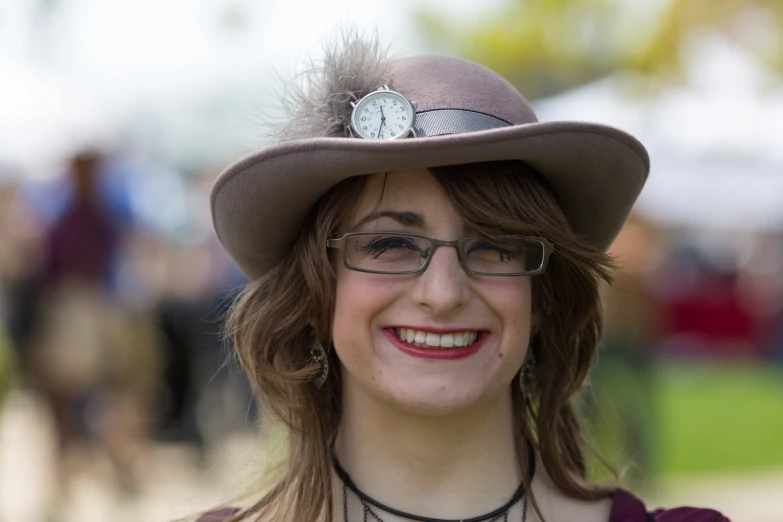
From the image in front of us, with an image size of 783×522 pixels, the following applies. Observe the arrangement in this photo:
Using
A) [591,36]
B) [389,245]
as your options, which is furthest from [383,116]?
[591,36]

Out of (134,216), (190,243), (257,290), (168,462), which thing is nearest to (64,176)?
(134,216)

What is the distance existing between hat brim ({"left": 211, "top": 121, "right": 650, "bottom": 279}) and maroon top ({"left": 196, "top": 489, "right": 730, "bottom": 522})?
→ 0.62m

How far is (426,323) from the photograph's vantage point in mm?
2098

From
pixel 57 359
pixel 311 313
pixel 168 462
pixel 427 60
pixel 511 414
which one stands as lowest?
pixel 168 462

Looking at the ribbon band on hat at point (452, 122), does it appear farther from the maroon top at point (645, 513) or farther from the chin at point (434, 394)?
the maroon top at point (645, 513)

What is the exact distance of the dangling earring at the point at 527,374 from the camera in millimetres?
2455

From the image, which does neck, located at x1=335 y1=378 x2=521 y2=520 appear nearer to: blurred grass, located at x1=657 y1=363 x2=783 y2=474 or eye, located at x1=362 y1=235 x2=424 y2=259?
eye, located at x1=362 y1=235 x2=424 y2=259

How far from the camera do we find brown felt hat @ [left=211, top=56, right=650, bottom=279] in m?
2.00

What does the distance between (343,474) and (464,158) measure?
2.63 ft

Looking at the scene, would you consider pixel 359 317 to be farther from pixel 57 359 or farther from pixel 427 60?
pixel 57 359

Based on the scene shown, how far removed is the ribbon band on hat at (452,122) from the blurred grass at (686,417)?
1.03 m

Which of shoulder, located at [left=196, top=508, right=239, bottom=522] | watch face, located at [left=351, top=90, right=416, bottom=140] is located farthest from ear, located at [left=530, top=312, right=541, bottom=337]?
shoulder, located at [left=196, top=508, right=239, bottom=522]

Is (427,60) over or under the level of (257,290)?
over

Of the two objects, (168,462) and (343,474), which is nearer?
(343,474)
